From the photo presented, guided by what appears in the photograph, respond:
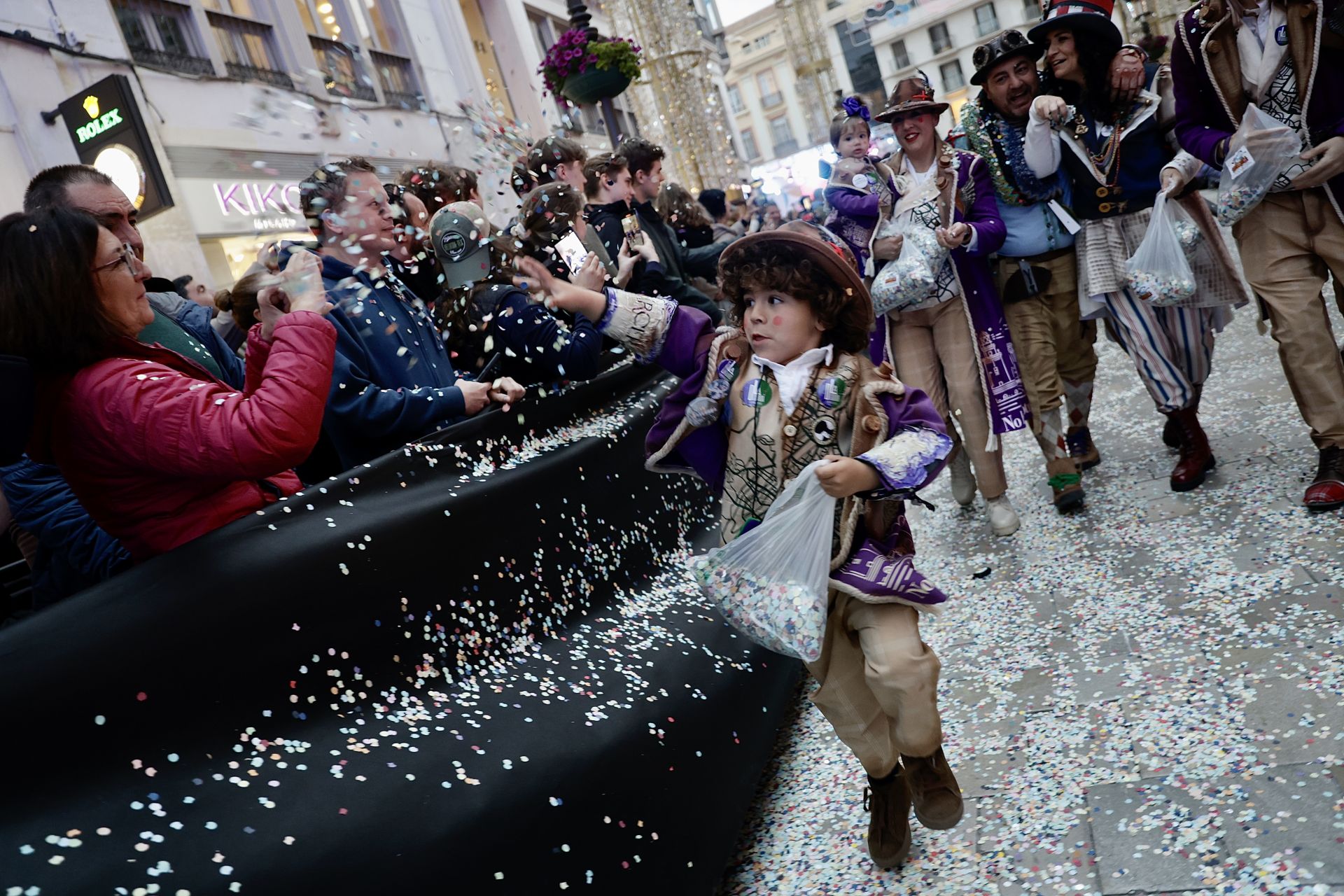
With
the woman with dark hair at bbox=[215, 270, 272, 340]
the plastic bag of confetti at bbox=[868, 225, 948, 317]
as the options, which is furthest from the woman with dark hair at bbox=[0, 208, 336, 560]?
the plastic bag of confetti at bbox=[868, 225, 948, 317]

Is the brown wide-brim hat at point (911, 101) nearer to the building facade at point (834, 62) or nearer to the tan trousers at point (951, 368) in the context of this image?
the tan trousers at point (951, 368)

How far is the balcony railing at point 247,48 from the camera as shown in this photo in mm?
9867

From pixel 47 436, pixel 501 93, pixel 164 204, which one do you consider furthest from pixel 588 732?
pixel 501 93

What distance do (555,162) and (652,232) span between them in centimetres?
70

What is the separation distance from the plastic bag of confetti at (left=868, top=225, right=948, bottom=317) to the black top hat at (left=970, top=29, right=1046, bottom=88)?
2.46 ft

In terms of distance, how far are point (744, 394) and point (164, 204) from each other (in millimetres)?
6863

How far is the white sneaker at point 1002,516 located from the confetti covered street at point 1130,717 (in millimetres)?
78

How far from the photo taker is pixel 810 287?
2381mm

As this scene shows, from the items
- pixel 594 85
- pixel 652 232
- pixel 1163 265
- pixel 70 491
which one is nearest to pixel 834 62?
pixel 594 85

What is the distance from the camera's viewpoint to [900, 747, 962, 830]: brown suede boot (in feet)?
7.47

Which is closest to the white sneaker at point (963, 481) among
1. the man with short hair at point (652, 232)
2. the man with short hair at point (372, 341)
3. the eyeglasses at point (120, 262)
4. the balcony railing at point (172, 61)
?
the man with short hair at point (652, 232)

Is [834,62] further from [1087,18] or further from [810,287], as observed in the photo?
[810,287]

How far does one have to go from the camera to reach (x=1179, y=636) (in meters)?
3.02

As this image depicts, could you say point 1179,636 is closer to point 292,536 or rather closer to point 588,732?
point 588,732
